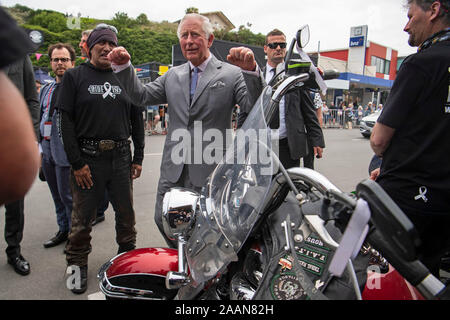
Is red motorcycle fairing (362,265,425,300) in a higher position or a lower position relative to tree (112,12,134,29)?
lower

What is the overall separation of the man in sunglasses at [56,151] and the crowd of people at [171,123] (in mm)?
12

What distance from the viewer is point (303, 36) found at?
3.95ft

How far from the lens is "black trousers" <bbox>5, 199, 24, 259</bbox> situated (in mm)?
2686

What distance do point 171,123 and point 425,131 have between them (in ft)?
5.34

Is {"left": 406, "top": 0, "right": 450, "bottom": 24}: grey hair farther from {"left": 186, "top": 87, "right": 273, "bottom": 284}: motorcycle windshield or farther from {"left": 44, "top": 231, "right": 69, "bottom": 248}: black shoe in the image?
{"left": 44, "top": 231, "right": 69, "bottom": 248}: black shoe

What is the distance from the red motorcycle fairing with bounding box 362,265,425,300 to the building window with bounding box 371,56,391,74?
37966 mm

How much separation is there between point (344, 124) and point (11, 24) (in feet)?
70.0

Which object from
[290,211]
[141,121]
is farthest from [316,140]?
[290,211]

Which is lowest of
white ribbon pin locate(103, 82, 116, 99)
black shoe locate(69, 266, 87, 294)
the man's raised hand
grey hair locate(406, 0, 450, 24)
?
black shoe locate(69, 266, 87, 294)

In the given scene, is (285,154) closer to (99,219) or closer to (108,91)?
(108,91)

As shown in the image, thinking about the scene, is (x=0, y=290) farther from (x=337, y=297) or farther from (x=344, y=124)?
(x=344, y=124)

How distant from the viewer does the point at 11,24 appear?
586 millimetres

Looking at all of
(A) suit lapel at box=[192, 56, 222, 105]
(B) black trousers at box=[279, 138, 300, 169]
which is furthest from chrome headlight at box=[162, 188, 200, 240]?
(B) black trousers at box=[279, 138, 300, 169]

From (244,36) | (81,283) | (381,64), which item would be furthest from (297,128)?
(244,36)
